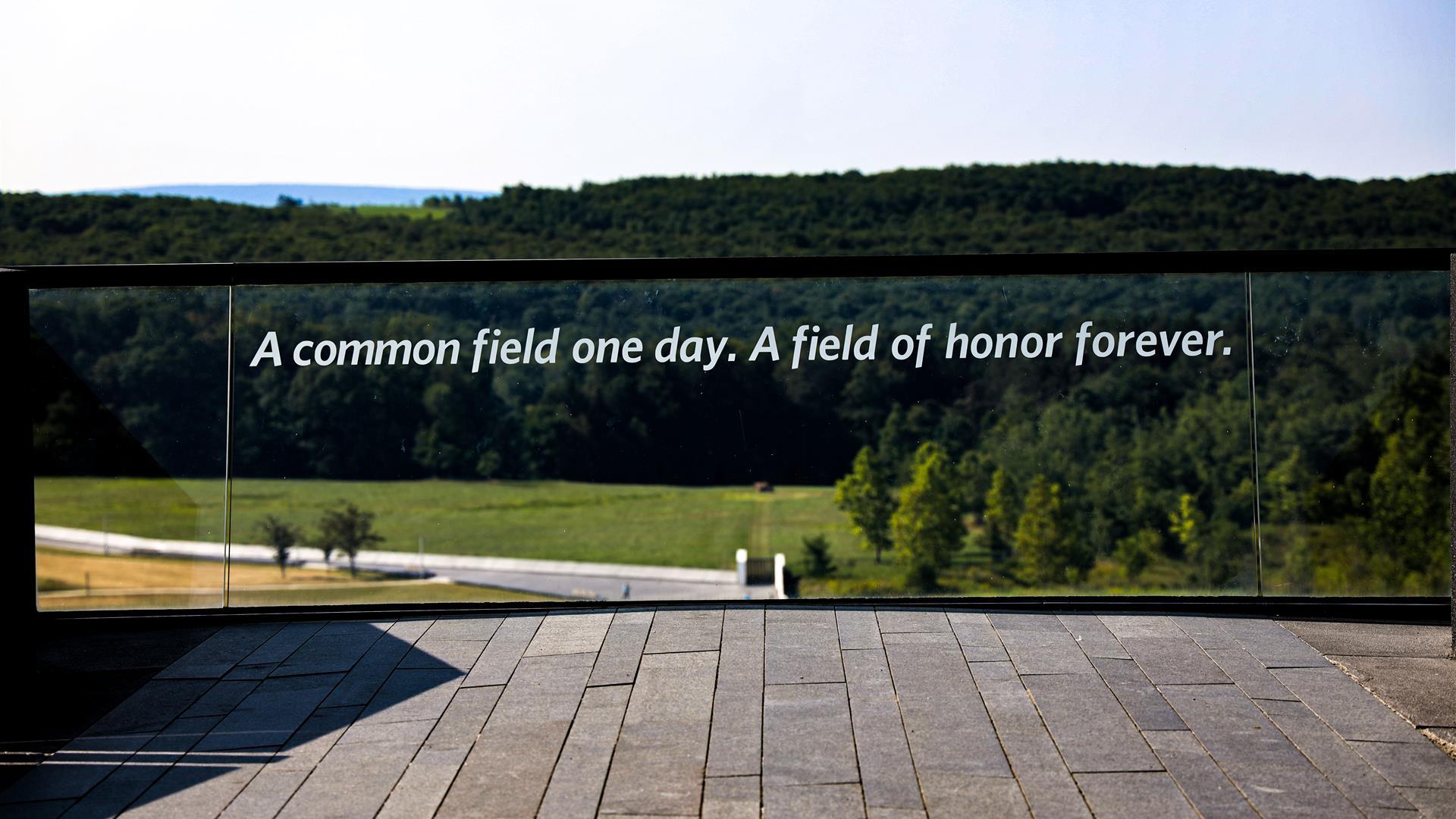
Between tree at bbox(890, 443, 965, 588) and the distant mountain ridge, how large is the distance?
51472 mm

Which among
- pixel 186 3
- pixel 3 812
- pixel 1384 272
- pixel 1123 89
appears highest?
pixel 186 3

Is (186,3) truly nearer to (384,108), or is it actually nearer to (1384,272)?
(384,108)

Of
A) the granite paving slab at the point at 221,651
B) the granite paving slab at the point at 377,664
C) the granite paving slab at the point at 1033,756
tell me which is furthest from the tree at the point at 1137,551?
the granite paving slab at the point at 221,651

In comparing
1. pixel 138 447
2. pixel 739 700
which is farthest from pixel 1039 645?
pixel 138 447

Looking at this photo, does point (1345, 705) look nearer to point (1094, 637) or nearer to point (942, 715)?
point (1094, 637)

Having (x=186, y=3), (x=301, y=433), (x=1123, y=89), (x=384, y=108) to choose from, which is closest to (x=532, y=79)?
(x=384, y=108)

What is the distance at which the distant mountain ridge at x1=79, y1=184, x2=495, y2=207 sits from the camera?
5394 cm

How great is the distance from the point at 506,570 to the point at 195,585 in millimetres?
1198

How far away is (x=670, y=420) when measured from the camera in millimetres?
5066

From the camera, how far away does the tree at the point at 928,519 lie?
5.14 metres

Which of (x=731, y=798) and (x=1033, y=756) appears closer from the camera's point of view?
(x=731, y=798)

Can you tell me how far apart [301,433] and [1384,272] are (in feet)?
13.7

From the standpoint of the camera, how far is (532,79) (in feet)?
194

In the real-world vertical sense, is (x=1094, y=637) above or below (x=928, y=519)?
below
